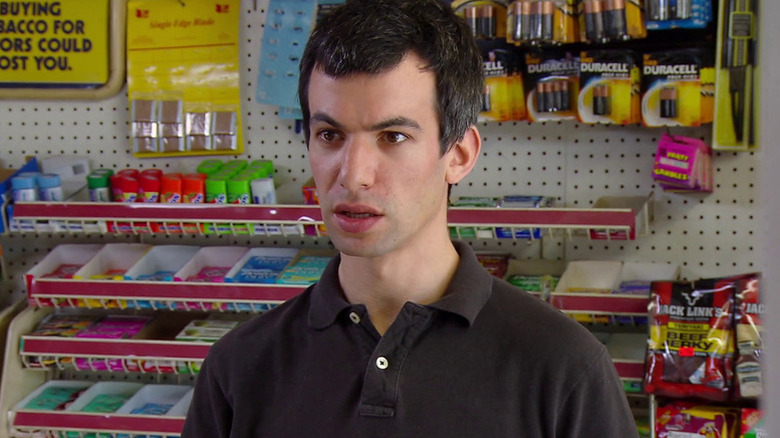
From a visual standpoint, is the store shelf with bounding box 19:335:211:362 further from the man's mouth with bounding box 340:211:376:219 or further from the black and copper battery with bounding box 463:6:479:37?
the man's mouth with bounding box 340:211:376:219

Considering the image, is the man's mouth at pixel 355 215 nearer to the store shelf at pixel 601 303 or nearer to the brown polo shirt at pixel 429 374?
the brown polo shirt at pixel 429 374

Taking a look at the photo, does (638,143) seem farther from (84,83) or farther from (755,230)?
(84,83)

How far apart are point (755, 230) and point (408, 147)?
1.89 m

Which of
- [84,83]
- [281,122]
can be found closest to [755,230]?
[281,122]

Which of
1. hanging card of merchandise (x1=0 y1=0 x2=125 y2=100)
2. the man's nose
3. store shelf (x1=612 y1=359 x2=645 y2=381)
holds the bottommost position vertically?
store shelf (x1=612 y1=359 x2=645 y2=381)

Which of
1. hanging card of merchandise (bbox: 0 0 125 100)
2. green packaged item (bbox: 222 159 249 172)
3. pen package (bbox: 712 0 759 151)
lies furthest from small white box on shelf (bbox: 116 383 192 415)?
pen package (bbox: 712 0 759 151)

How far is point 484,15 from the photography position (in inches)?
102

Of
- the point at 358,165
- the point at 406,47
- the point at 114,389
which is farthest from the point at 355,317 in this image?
the point at 114,389

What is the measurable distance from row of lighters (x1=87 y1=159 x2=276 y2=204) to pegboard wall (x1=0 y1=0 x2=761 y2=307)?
0.52 feet

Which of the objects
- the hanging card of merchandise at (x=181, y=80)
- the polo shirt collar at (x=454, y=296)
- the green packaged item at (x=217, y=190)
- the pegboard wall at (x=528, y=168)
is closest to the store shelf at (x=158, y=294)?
the green packaged item at (x=217, y=190)

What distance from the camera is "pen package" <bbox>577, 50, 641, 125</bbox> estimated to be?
8.39 feet

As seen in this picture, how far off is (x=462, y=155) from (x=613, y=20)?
52.4 inches

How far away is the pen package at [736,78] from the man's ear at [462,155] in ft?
4.61

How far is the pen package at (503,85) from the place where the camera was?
268cm
